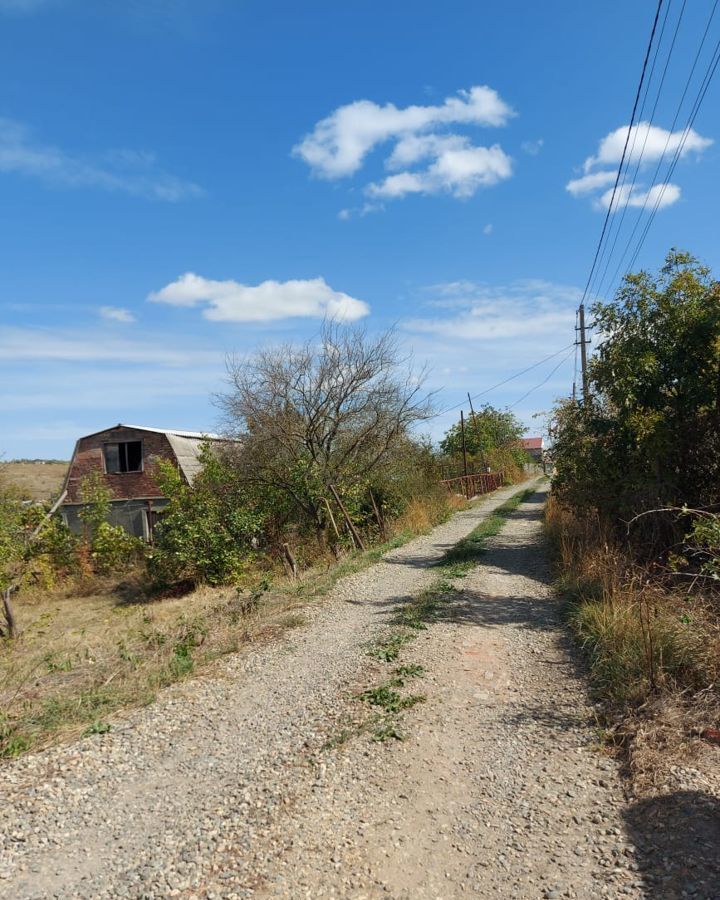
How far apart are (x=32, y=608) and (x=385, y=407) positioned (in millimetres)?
12472

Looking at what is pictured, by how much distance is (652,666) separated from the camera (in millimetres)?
4957

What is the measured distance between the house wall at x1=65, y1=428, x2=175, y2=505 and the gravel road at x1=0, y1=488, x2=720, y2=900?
70.0 feet

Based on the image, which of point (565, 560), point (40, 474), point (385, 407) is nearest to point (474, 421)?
point (385, 407)

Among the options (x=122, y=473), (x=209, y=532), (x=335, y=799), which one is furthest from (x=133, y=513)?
(x=335, y=799)

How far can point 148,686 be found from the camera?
19.0ft

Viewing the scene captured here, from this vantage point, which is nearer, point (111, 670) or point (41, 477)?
point (111, 670)

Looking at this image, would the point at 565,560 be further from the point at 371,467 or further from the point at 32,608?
the point at 32,608

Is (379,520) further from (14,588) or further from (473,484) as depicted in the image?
(473,484)

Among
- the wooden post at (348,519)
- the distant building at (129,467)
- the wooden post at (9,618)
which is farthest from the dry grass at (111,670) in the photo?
the distant building at (129,467)

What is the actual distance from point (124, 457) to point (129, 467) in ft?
1.71

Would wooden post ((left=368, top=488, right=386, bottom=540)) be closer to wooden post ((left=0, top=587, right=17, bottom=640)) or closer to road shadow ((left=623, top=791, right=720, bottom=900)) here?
wooden post ((left=0, top=587, right=17, bottom=640))

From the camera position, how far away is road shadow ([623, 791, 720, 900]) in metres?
2.83

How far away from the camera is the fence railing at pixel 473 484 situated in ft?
102

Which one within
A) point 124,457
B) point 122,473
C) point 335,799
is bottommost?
point 335,799
